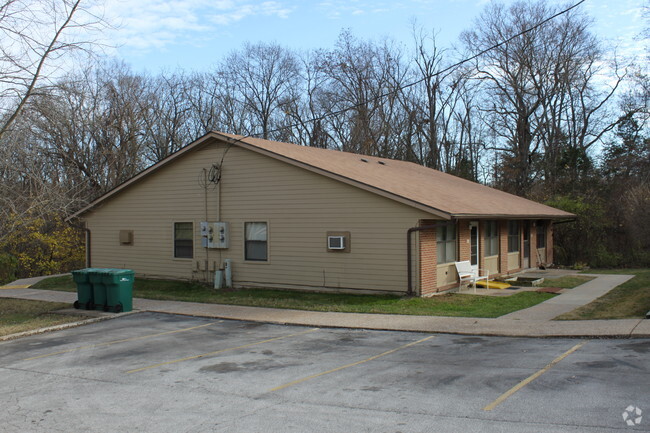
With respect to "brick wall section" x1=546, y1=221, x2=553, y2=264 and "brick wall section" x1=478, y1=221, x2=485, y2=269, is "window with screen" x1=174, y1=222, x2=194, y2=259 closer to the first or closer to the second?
"brick wall section" x1=478, y1=221, x2=485, y2=269

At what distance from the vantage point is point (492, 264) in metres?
20.4

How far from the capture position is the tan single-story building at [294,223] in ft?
51.9

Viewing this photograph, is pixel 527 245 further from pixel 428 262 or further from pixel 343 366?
pixel 343 366

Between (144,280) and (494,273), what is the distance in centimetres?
1256

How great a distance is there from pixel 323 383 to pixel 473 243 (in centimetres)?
1234

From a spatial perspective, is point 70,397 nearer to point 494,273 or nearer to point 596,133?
point 494,273

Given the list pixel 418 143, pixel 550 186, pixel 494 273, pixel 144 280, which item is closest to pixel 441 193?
pixel 494 273

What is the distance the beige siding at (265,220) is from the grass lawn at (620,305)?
171 inches

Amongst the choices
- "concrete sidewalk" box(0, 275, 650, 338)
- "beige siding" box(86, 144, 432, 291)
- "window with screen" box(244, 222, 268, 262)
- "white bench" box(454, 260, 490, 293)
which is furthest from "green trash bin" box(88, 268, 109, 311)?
"white bench" box(454, 260, 490, 293)

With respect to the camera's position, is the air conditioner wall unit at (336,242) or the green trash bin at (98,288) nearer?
the green trash bin at (98,288)

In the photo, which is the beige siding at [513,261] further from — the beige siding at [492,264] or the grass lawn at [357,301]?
the grass lawn at [357,301]

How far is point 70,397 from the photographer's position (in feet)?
24.4

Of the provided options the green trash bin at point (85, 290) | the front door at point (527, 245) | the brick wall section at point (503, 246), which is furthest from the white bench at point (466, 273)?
the green trash bin at point (85, 290)

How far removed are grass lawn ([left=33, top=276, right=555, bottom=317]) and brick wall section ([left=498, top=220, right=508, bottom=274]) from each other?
3.99 meters
